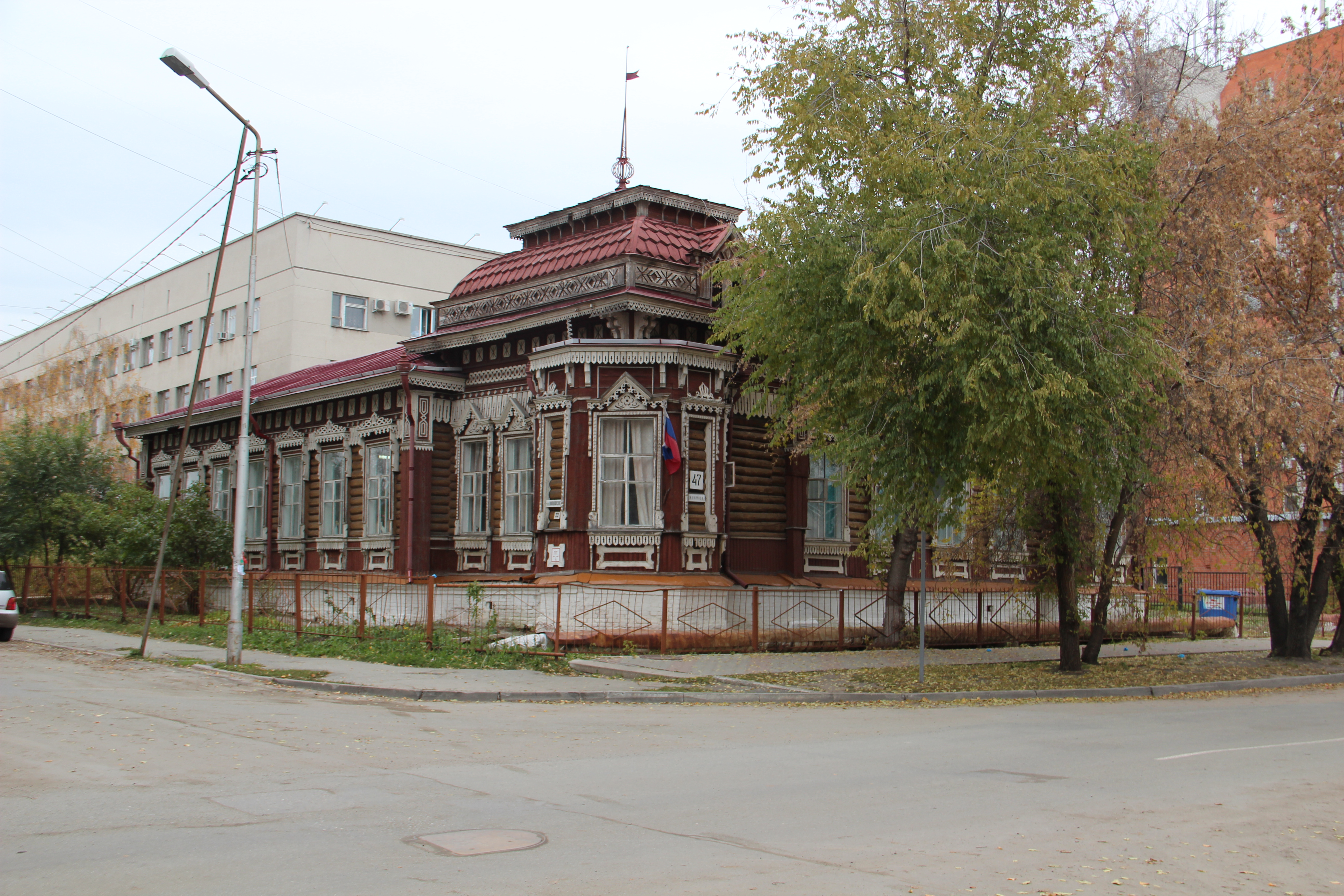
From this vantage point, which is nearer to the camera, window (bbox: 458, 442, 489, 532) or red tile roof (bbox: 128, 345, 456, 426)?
window (bbox: 458, 442, 489, 532)

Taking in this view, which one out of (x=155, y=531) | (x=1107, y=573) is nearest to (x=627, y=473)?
(x=1107, y=573)

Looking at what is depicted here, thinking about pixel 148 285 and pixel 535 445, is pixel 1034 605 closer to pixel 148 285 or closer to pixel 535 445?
pixel 535 445

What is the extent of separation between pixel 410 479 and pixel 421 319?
2741 cm

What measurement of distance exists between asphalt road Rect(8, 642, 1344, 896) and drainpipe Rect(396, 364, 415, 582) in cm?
1026

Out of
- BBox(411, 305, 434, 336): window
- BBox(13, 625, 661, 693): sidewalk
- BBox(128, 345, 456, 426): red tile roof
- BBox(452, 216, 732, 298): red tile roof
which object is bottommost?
BBox(13, 625, 661, 693): sidewalk

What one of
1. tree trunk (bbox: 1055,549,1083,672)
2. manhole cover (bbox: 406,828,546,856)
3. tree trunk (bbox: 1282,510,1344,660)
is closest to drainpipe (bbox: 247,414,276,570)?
tree trunk (bbox: 1055,549,1083,672)

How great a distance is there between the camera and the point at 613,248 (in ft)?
72.8

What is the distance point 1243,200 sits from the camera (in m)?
18.0

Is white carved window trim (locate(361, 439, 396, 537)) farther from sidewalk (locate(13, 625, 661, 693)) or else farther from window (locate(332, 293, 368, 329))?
window (locate(332, 293, 368, 329))

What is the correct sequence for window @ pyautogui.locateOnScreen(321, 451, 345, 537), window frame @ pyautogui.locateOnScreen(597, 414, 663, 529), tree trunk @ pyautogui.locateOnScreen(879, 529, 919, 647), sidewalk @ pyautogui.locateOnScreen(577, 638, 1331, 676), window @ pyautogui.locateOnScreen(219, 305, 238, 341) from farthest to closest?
window @ pyautogui.locateOnScreen(219, 305, 238, 341), window @ pyautogui.locateOnScreen(321, 451, 345, 537), tree trunk @ pyautogui.locateOnScreen(879, 529, 919, 647), window frame @ pyautogui.locateOnScreen(597, 414, 663, 529), sidewalk @ pyautogui.locateOnScreen(577, 638, 1331, 676)

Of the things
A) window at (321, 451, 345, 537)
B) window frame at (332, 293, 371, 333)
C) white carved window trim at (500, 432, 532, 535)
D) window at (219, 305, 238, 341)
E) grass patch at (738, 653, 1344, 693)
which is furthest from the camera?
window at (219, 305, 238, 341)

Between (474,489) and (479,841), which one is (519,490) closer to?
(474,489)

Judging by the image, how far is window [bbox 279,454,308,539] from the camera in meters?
28.6

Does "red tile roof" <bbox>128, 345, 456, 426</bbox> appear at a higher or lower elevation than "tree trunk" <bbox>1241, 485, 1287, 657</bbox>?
higher
